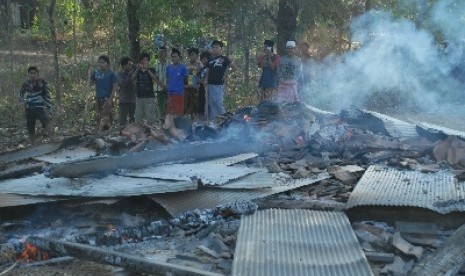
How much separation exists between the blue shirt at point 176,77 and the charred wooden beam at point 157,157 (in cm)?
274

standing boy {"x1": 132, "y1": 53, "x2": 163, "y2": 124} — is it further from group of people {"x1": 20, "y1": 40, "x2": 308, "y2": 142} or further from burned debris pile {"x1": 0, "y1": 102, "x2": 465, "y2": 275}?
burned debris pile {"x1": 0, "y1": 102, "x2": 465, "y2": 275}

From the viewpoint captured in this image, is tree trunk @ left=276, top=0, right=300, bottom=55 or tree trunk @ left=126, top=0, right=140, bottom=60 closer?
tree trunk @ left=126, top=0, right=140, bottom=60

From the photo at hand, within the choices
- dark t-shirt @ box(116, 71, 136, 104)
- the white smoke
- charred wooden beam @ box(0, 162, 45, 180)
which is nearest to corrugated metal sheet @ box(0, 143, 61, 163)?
charred wooden beam @ box(0, 162, 45, 180)

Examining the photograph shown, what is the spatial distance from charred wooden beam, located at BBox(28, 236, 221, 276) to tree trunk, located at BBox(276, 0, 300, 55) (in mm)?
10553

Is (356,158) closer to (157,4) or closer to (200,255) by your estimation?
(200,255)

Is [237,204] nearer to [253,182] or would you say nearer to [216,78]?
[253,182]

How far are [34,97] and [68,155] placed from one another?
2.80 meters

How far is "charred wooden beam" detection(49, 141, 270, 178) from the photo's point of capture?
623 centimetres

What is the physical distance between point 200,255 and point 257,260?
68cm

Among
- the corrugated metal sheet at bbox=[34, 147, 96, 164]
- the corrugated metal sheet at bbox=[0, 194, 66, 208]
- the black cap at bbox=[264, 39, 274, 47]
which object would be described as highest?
the black cap at bbox=[264, 39, 274, 47]

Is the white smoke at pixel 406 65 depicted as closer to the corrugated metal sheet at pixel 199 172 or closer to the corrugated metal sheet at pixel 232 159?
the corrugated metal sheet at pixel 232 159

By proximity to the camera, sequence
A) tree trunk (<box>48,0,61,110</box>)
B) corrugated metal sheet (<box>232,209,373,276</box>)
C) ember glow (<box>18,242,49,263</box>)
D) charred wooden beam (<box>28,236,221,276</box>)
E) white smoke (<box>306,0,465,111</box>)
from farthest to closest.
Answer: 1. white smoke (<box>306,0,465,111</box>)
2. tree trunk (<box>48,0,61,110</box>)
3. ember glow (<box>18,242,49,263</box>)
4. corrugated metal sheet (<box>232,209,373,276</box>)
5. charred wooden beam (<box>28,236,221,276</box>)

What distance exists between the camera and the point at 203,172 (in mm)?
6598

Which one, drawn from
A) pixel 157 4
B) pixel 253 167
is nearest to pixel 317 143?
pixel 253 167
